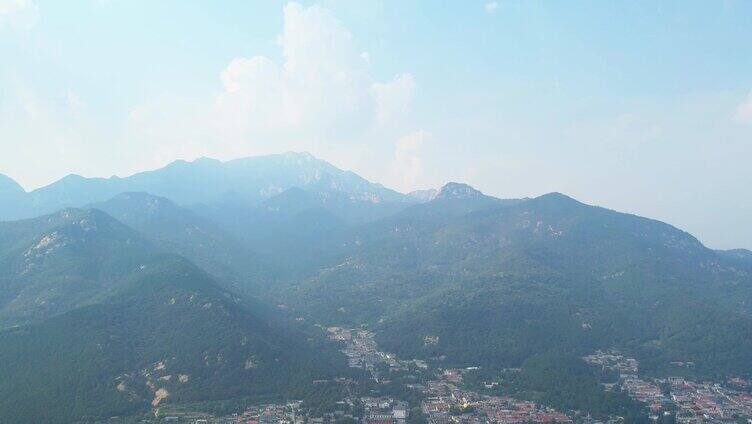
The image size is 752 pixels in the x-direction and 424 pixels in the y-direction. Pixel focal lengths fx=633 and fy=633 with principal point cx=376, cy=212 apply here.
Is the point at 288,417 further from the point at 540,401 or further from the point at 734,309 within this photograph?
the point at 734,309

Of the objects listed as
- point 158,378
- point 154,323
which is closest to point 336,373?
point 158,378

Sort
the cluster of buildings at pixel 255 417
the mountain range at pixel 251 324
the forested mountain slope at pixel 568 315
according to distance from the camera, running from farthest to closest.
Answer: the forested mountain slope at pixel 568 315 → the mountain range at pixel 251 324 → the cluster of buildings at pixel 255 417

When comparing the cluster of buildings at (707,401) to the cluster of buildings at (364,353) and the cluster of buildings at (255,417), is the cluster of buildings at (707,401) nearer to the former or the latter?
the cluster of buildings at (364,353)

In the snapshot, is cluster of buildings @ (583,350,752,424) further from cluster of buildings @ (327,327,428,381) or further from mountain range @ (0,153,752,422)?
cluster of buildings @ (327,327,428,381)

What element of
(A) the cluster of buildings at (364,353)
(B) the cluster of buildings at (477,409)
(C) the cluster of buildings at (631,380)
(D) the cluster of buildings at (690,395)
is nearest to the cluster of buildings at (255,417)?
(B) the cluster of buildings at (477,409)

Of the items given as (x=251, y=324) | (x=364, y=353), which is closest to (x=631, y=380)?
(x=364, y=353)

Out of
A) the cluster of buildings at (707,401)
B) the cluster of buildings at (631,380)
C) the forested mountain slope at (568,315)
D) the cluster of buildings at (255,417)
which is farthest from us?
the forested mountain slope at (568,315)

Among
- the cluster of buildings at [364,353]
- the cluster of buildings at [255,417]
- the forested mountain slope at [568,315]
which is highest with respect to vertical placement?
the forested mountain slope at [568,315]
